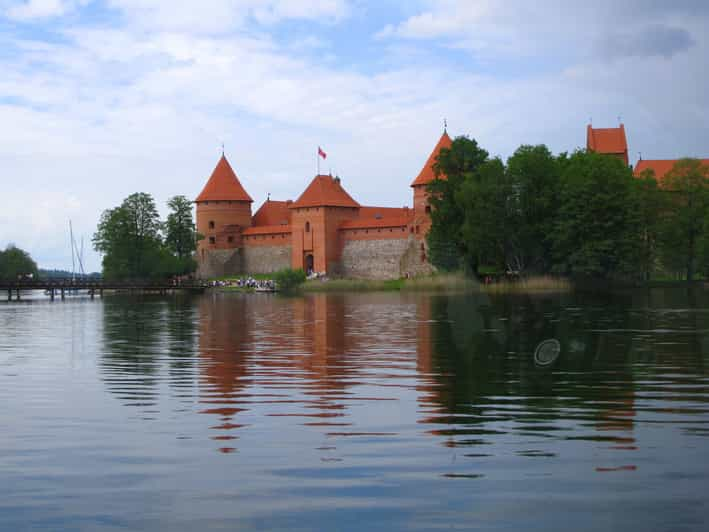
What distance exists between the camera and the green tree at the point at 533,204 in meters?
48.1

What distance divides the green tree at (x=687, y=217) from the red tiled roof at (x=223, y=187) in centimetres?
3985

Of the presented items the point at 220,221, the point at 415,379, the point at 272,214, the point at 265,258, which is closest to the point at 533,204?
the point at 265,258

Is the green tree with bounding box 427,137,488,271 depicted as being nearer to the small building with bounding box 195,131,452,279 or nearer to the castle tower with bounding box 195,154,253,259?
the small building with bounding box 195,131,452,279

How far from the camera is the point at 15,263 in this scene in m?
101

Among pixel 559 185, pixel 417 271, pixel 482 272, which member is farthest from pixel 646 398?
pixel 417 271

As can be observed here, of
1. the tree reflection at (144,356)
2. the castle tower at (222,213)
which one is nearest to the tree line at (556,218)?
the tree reflection at (144,356)

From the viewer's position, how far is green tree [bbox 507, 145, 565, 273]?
48094 millimetres

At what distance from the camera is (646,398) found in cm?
834

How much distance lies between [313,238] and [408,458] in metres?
67.4

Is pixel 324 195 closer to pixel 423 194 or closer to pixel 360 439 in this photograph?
pixel 423 194

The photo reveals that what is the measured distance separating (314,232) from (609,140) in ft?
99.0

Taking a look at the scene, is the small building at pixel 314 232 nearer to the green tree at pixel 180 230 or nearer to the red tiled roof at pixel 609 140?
the green tree at pixel 180 230

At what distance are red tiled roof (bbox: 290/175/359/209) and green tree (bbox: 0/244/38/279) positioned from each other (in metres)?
37.7

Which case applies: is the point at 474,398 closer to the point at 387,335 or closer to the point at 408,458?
the point at 408,458
